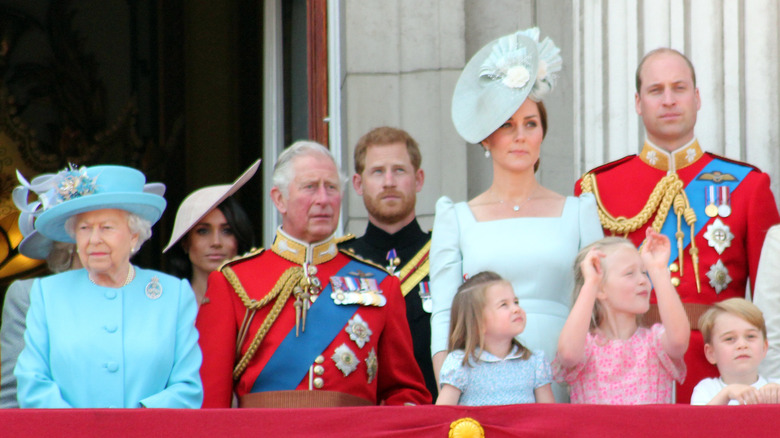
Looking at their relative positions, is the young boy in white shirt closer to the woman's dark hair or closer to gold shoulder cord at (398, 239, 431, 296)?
gold shoulder cord at (398, 239, 431, 296)

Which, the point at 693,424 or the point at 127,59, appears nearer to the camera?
the point at 693,424

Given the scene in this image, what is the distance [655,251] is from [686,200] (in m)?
0.75

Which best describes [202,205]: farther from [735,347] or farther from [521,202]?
[735,347]

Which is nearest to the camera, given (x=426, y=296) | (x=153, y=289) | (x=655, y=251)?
(x=655, y=251)

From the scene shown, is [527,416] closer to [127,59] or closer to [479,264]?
[479,264]

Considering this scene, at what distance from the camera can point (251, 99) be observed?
7555 mm

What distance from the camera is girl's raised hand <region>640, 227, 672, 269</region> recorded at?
12.1 feet

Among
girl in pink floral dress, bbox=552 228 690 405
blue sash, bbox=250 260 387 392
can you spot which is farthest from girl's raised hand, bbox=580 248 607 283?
blue sash, bbox=250 260 387 392

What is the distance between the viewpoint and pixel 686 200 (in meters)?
4.43

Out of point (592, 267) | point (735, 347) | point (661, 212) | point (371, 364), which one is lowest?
point (371, 364)

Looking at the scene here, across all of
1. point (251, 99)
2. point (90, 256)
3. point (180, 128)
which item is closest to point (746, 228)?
point (90, 256)

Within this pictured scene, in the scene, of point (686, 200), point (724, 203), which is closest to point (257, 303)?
point (686, 200)

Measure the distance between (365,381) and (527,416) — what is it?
98cm

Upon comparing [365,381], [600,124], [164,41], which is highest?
[164,41]
